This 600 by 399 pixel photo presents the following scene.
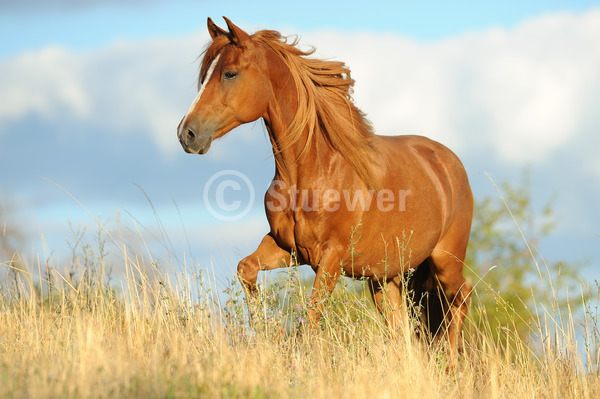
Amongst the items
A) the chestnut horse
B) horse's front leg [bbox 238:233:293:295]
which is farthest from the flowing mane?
horse's front leg [bbox 238:233:293:295]

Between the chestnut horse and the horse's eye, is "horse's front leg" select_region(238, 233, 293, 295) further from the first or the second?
the horse's eye

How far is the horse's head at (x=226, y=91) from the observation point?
15.3 feet

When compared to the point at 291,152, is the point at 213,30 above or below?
above

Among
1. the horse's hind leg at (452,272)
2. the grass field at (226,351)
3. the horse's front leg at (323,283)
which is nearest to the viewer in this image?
the grass field at (226,351)

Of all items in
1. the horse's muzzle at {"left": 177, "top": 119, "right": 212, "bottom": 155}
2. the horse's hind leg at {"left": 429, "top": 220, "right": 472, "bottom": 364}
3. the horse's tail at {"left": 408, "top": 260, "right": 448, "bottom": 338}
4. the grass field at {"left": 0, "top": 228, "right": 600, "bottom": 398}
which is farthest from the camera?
the horse's tail at {"left": 408, "top": 260, "right": 448, "bottom": 338}

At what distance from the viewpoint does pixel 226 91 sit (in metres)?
4.75

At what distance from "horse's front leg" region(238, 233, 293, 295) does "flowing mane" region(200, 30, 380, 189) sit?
779mm

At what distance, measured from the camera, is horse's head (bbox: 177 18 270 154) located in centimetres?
465

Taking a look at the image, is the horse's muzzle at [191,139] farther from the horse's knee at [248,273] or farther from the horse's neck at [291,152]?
the horse's knee at [248,273]

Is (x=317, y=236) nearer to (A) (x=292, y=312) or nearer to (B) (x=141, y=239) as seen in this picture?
(A) (x=292, y=312)

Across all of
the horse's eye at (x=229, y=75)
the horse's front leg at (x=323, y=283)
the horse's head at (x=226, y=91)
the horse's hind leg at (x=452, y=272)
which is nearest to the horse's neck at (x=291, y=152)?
the horse's head at (x=226, y=91)

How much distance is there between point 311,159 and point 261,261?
914 millimetres

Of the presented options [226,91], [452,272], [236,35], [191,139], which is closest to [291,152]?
[226,91]

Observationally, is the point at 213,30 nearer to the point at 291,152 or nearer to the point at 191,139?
the point at 191,139
